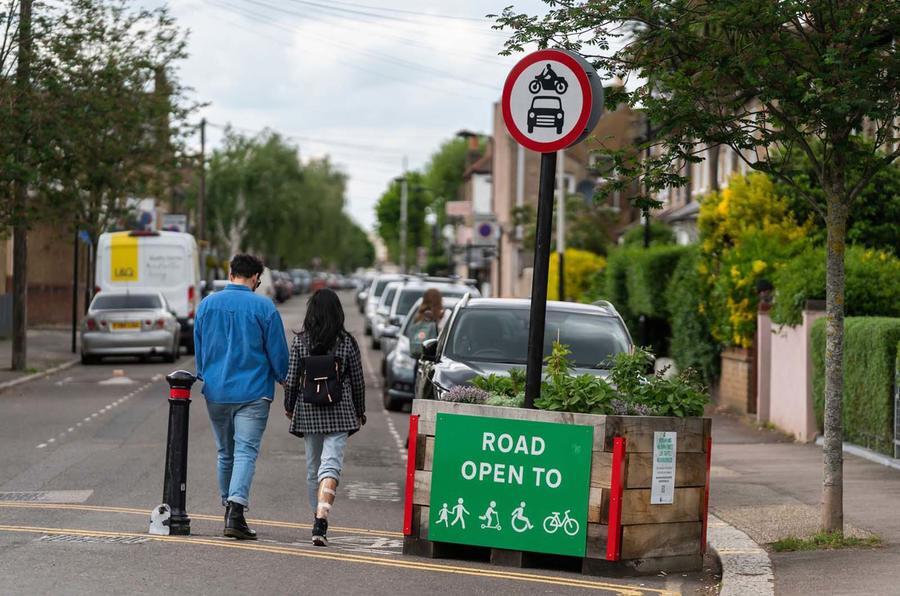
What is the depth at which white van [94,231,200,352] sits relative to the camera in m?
34.3

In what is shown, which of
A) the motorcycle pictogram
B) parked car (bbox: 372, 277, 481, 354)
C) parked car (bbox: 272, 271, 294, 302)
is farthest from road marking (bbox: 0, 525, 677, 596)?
parked car (bbox: 272, 271, 294, 302)

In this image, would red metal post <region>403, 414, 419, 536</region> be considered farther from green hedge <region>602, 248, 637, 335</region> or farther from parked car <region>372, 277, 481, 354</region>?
green hedge <region>602, 248, 637, 335</region>

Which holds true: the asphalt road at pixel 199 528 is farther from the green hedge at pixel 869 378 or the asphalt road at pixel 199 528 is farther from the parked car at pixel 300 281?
the parked car at pixel 300 281

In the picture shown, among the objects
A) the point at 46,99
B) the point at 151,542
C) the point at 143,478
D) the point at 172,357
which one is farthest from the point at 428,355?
the point at 172,357

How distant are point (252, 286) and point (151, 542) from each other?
70.2 inches

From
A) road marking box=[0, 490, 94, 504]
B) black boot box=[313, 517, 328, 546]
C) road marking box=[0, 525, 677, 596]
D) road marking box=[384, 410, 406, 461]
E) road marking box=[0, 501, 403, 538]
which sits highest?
black boot box=[313, 517, 328, 546]

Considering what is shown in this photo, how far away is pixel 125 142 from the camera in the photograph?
31.5m

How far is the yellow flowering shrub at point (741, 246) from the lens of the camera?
68.2ft

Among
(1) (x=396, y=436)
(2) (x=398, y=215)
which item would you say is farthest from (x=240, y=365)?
(2) (x=398, y=215)

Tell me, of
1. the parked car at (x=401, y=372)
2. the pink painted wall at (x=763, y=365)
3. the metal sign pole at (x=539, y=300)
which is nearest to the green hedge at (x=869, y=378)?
the pink painted wall at (x=763, y=365)

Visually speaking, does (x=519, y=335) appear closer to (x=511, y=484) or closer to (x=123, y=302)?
(x=511, y=484)

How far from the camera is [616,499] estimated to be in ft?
27.8

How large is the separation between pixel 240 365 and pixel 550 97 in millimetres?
2561

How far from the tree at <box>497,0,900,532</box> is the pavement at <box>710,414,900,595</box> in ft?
2.15
